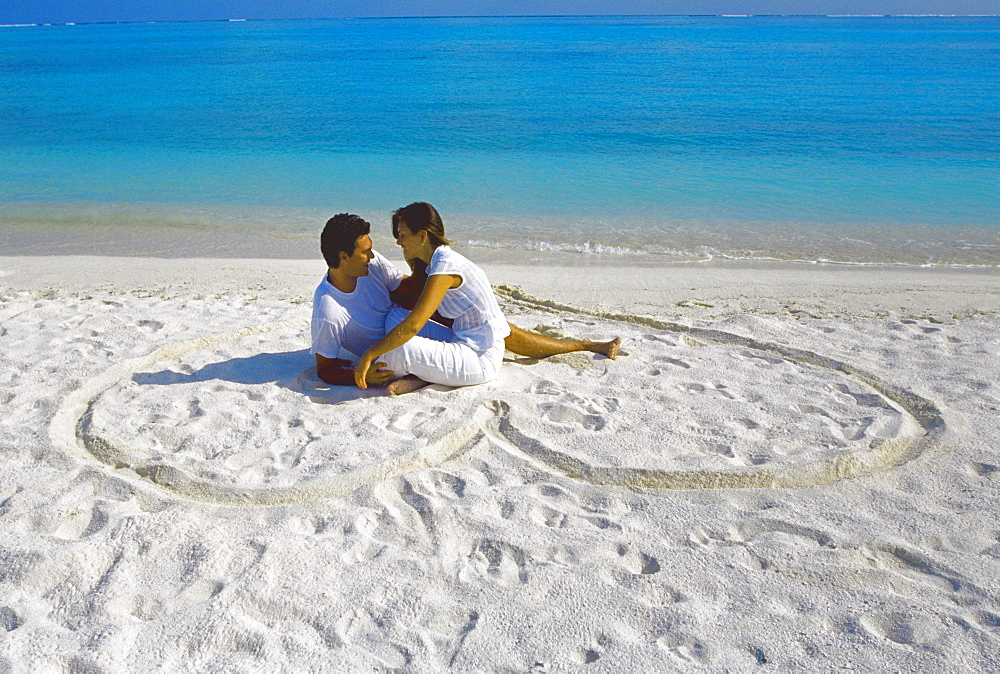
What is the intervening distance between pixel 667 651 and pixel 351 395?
2.61 m

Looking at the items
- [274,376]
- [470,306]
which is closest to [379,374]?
[470,306]

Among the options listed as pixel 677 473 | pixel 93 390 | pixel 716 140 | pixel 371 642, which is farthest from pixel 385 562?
pixel 716 140

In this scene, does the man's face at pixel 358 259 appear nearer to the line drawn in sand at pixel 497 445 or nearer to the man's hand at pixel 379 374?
the man's hand at pixel 379 374

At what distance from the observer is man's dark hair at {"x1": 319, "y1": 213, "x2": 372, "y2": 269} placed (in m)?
4.43

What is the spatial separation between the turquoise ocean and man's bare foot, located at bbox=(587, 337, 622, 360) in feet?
13.7

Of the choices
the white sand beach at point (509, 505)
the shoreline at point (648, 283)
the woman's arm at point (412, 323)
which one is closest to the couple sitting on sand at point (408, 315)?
the woman's arm at point (412, 323)

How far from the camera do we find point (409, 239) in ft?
14.8

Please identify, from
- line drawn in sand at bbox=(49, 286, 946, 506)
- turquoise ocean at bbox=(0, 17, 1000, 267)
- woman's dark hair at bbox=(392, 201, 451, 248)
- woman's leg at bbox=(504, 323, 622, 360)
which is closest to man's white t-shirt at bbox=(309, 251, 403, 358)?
woman's dark hair at bbox=(392, 201, 451, 248)

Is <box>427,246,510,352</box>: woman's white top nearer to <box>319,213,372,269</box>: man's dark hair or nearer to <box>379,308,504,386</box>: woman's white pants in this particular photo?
<box>379,308,504,386</box>: woman's white pants

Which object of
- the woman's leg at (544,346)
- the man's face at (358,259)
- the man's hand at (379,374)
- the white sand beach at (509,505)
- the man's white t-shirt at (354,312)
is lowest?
the white sand beach at (509,505)

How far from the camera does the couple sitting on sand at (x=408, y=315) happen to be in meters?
4.41

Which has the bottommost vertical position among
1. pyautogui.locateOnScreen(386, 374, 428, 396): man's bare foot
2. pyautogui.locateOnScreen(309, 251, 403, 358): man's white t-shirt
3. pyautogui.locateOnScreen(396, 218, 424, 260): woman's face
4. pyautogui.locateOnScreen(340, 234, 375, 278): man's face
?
pyautogui.locateOnScreen(386, 374, 428, 396): man's bare foot

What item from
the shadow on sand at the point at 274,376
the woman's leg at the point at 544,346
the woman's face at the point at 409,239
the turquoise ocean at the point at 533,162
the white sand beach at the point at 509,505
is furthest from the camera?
the turquoise ocean at the point at 533,162

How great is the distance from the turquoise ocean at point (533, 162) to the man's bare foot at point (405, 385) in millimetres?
5026
